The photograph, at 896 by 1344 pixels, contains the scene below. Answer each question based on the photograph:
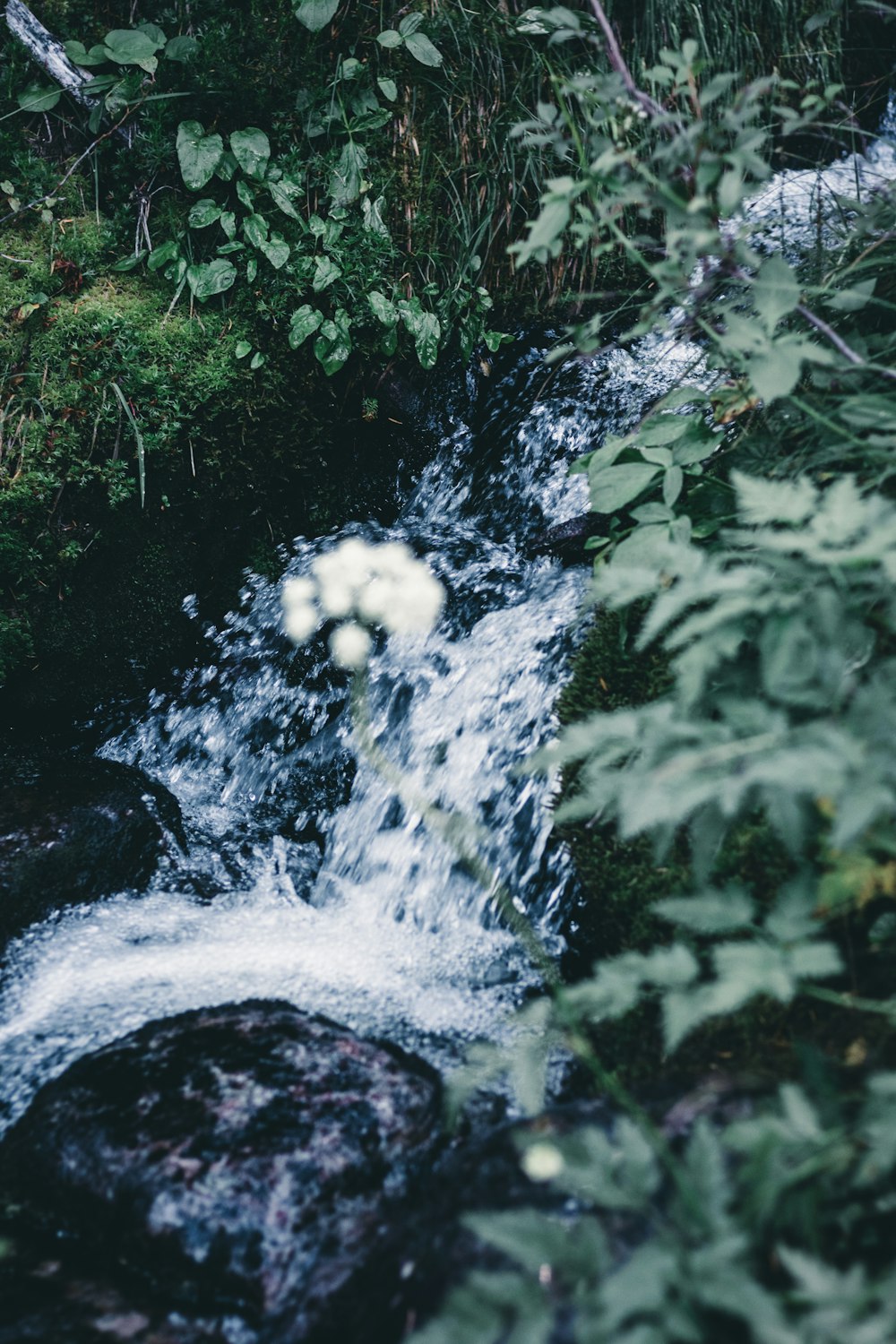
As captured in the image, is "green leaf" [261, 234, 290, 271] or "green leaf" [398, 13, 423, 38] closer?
"green leaf" [261, 234, 290, 271]

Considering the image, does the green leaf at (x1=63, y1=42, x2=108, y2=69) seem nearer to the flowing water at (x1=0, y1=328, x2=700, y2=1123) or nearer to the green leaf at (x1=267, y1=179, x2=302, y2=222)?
the green leaf at (x1=267, y1=179, x2=302, y2=222)

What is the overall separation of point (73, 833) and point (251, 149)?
308cm

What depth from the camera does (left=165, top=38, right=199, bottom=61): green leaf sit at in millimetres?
3764

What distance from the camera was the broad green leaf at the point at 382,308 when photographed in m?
3.89

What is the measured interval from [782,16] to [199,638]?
455cm

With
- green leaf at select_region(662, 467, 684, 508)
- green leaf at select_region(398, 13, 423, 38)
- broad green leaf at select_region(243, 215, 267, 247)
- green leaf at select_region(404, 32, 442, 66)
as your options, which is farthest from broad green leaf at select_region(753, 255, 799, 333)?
green leaf at select_region(398, 13, 423, 38)

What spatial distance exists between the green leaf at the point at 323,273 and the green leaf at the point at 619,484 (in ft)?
6.99

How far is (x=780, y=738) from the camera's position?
1.30m

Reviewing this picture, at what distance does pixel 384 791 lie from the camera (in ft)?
10.8

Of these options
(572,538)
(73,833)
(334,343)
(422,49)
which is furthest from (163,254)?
(73,833)

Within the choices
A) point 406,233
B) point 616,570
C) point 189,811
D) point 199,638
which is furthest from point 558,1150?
point 406,233

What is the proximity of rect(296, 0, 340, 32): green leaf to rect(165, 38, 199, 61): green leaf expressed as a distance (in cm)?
50

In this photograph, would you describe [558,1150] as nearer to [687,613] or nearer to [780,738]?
[780,738]

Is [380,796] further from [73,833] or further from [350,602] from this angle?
[73,833]
